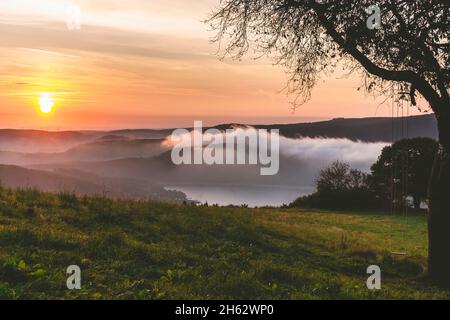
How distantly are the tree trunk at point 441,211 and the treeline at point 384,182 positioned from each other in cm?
3512

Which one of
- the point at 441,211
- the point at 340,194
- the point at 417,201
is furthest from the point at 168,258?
the point at 417,201

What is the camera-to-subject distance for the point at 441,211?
47.5 feet

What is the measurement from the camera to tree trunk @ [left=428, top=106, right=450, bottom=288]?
47.1 ft

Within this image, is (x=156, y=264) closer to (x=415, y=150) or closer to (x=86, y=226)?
(x=86, y=226)

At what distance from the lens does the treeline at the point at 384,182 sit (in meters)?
50.2

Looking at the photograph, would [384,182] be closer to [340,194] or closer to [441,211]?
[340,194]

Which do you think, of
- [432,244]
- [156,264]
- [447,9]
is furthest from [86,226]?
[447,9]

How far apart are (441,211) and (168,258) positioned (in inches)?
326

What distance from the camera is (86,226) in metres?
15.7

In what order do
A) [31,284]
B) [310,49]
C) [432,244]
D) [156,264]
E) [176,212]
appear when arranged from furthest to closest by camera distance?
[176,212] → [310,49] → [432,244] → [156,264] → [31,284]

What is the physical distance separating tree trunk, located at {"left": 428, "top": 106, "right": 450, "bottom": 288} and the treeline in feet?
115

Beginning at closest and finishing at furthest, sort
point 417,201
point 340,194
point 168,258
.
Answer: point 168,258 → point 340,194 → point 417,201

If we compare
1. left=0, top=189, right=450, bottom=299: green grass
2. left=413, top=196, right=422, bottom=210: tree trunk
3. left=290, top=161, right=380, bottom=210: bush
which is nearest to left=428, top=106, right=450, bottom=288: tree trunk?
left=0, top=189, right=450, bottom=299: green grass
